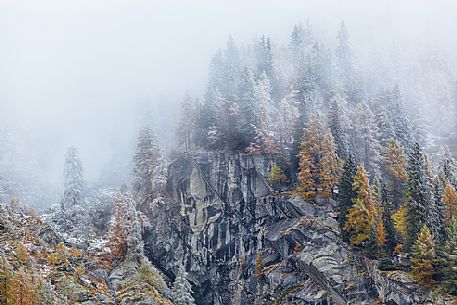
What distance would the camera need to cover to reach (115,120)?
125188mm

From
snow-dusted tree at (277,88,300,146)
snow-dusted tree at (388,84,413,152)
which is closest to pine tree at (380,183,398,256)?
snow-dusted tree at (277,88,300,146)

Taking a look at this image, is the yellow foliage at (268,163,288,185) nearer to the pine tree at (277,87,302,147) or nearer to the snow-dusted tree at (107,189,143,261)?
the pine tree at (277,87,302,147)

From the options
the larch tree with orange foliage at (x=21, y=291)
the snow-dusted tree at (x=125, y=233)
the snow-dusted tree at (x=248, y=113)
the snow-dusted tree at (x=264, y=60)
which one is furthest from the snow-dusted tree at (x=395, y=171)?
the larch tree with orange foliage at (x=21, y=291)

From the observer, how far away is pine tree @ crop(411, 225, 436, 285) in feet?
176

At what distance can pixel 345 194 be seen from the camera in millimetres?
63406

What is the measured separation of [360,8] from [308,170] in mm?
135976

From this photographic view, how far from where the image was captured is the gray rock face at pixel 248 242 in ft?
201

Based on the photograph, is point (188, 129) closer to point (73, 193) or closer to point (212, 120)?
point (212, 120)

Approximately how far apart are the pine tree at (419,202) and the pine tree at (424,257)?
2.42 metres

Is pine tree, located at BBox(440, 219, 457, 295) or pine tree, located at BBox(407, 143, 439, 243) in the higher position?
pine tree, located at BBox(407, 143, 439, 243)

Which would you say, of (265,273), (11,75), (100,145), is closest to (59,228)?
(265,273)

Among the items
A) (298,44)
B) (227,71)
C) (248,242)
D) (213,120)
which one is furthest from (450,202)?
(298,44)

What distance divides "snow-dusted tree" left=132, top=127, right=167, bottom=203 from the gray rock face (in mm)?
2405

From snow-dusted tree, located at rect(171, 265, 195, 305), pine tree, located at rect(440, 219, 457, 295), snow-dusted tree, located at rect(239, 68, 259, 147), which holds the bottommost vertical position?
snow-dusted tree, located at rect(171, 265, 195, 305)
